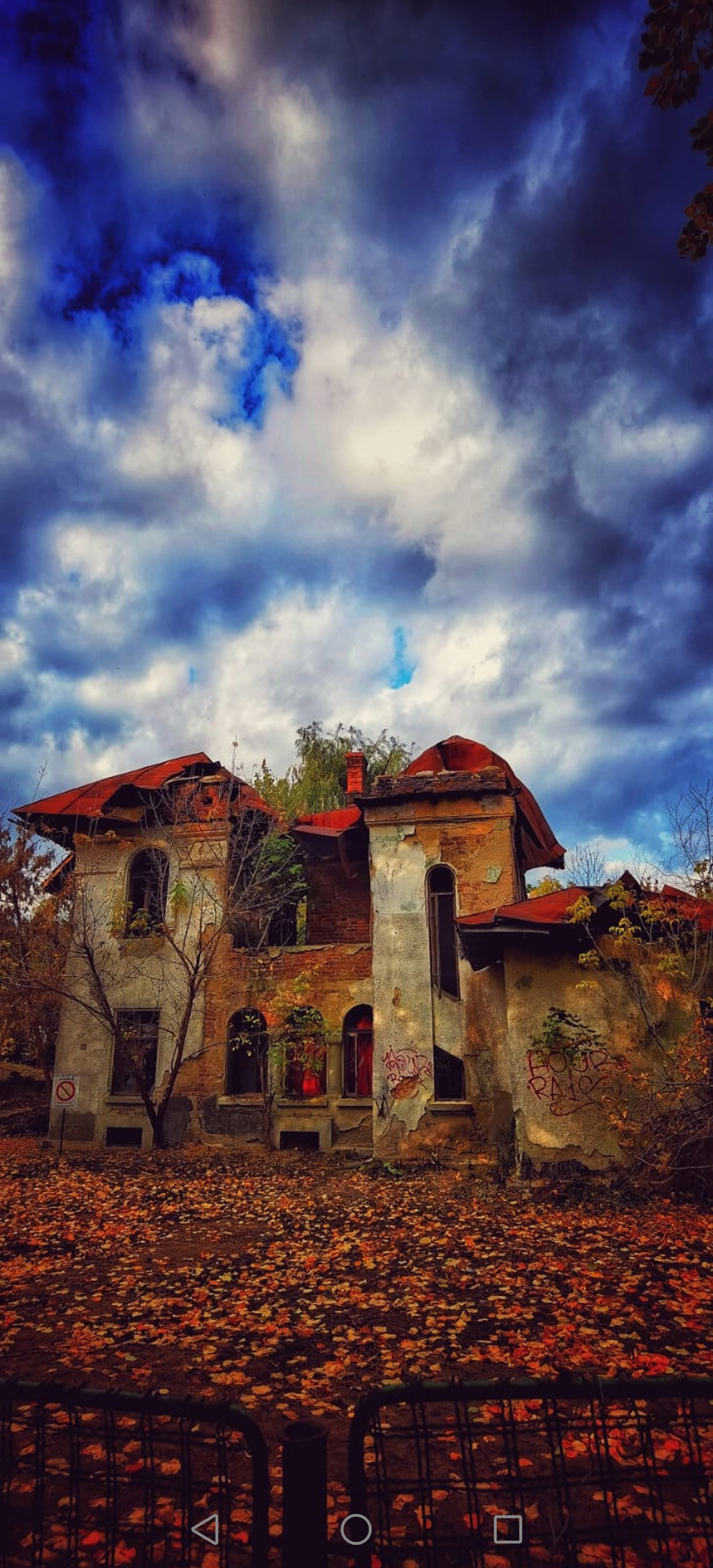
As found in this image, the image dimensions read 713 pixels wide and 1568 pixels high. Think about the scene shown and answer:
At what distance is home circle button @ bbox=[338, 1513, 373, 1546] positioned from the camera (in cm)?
209

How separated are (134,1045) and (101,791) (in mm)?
5607

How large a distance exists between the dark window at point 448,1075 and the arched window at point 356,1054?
2069 millimetres

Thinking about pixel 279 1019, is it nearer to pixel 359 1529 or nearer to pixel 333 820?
pixel 333 820

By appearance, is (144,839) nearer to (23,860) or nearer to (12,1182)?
(23,860)

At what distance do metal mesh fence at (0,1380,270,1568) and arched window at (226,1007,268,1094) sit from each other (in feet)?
34.7

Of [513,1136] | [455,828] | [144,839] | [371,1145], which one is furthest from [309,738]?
[513,1136]

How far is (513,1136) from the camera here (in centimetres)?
1184

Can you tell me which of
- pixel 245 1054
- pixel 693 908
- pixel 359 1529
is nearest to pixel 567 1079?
pixel 693 908

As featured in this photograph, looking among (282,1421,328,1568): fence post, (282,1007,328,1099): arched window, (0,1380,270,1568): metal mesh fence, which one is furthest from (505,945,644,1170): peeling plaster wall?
(282,1421,328,1568): fence post

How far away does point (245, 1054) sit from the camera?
623 inches

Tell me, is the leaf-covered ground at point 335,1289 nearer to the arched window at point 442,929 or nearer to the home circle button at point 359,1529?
the home circle button at point 359,1529

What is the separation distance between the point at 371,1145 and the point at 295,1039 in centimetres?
240

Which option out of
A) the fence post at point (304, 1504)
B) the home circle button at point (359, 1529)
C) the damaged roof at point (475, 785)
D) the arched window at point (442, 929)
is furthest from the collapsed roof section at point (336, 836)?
the fence post at point (304, 1504)

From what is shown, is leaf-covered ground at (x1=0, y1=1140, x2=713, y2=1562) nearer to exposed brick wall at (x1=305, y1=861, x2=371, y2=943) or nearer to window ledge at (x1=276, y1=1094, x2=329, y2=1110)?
window ledge at (x1=276, y1=1094, x2=329, y2=1110)
